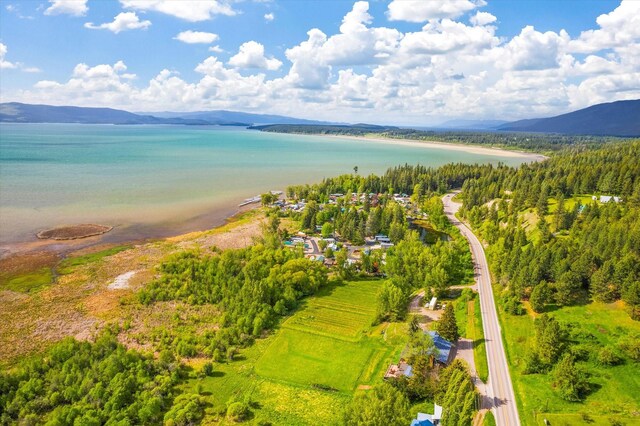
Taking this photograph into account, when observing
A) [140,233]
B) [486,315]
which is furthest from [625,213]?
[140,233]

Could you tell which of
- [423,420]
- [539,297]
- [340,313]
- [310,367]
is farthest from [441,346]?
[539,297]

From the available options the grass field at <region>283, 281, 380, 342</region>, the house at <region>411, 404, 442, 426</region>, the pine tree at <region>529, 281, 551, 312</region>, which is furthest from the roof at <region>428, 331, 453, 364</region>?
the pine tree at <region>529, 281, 551, 312</region>

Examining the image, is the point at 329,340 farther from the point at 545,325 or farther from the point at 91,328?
the point at 91,328

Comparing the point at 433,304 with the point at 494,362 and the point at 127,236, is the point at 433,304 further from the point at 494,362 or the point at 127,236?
the point at 127,236

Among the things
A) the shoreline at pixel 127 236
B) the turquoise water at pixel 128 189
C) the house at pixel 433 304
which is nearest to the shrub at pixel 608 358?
the house at pixel 433 304

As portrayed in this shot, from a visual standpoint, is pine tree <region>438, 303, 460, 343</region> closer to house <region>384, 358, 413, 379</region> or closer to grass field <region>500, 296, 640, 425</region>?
grass field <region>500, 296, 640, 425</region>

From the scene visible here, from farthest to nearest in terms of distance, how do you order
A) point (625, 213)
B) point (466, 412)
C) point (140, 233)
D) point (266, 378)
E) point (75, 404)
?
point (140, 233) → point (625, 213) → point (266, 378) → point (75, 404) → point (466, 412)

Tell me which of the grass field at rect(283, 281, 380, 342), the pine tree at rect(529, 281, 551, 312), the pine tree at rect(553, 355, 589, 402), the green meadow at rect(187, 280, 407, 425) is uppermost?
the pine tree at rect(529, 281, 551, 312)
